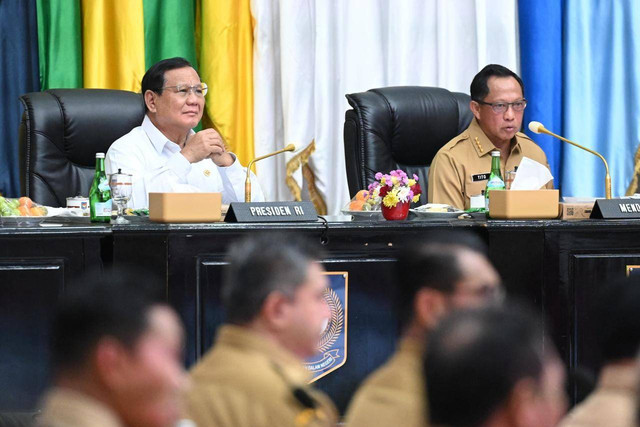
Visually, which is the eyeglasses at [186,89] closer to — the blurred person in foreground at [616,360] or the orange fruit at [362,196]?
the orange fruit at [362,196]

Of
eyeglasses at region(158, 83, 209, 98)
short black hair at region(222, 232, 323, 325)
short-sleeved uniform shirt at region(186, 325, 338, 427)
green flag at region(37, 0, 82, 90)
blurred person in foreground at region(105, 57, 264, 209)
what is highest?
green flag at region(37, 0, 82, 90)

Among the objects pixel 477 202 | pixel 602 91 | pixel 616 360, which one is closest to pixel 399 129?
pixel 477 202

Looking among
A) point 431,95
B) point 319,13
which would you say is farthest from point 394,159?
point 319,13

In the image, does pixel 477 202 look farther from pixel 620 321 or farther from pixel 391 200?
pixel 620 321

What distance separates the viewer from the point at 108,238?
306 centimetres

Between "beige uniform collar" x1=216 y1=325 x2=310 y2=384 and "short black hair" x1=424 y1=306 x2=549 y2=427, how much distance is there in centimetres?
43

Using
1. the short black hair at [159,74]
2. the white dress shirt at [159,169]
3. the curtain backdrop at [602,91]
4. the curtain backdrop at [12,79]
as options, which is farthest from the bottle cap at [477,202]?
the curtain backdrop at [12,79]

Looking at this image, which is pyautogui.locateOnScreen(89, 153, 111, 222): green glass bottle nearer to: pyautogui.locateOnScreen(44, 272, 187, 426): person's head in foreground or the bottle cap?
the bottle cap

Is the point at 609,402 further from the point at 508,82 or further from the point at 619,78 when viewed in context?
the point at 619,78

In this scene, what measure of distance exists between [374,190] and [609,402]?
6.77ft

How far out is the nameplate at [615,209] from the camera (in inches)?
131

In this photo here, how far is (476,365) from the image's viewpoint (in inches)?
45.6

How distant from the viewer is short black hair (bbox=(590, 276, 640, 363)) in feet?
5.06

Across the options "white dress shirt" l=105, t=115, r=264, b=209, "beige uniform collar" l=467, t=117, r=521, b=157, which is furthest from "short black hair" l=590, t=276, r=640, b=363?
"beige uniform collar" l=467, t=117, r=521, b=157
